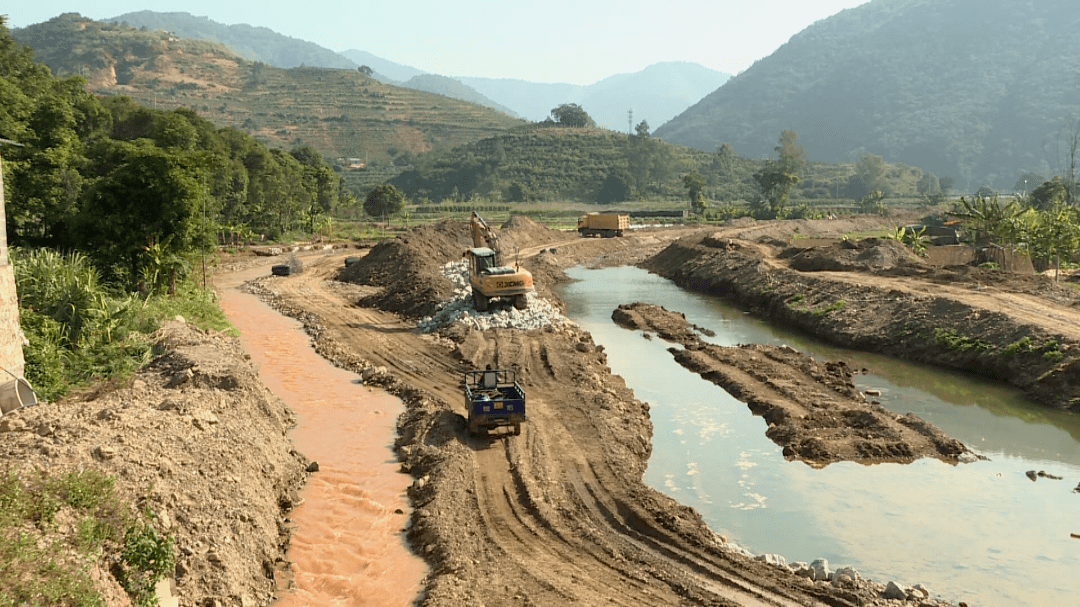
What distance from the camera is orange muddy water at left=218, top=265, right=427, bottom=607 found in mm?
12727

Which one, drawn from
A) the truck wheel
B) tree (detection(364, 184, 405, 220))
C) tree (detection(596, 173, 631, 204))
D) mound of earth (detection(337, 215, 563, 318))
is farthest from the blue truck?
tree (detection(596, 173, 631, 204))

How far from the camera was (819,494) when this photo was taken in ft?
55.9

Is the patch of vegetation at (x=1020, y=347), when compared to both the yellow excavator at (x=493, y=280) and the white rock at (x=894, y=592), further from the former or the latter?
the white rock at (x=894, y=592)

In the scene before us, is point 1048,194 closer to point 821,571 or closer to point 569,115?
point 821,571

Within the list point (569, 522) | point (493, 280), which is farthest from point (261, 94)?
point (569, 522)

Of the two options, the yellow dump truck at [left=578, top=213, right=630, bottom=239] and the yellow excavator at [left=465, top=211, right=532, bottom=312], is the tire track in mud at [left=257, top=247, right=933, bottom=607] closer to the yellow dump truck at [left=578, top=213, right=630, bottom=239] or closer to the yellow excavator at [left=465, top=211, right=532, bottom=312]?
the yellow excavator at [left=465, top=211, right=532, bottom=312]

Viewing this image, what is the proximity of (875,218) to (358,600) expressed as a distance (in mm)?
101786

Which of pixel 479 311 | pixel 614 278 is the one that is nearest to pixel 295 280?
pixel 479 311

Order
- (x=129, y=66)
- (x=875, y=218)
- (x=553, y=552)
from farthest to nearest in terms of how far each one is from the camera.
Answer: (x=129, y=66)
(x=875, y=218)
(x=553, y=552)

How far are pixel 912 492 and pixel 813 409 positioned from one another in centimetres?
517

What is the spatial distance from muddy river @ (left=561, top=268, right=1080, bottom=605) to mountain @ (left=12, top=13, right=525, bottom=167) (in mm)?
136168

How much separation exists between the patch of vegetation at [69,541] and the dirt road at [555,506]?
405 centimetres

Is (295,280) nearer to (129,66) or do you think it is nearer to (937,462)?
(937,462)

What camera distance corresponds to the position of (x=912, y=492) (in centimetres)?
1711
